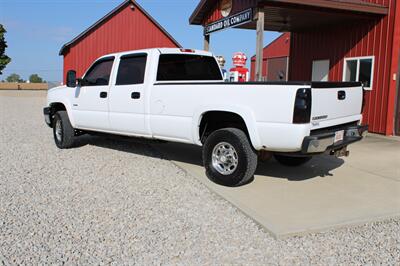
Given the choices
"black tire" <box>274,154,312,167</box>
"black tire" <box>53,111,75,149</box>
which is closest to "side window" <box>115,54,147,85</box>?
"black tire" <box>53,111,75,149</box>

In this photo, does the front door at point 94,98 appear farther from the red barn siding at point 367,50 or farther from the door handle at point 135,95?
the red barn siding at point 367,50

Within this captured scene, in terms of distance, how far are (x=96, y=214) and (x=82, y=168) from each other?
2334 mm

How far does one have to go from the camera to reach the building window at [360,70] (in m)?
11.2

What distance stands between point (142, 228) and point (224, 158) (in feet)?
5.82

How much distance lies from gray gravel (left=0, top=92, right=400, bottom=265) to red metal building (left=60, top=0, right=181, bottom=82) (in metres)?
22.6

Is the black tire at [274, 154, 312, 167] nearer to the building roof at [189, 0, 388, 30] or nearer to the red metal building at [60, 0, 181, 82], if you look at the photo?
the building roof at [189, 0, 388, 30]

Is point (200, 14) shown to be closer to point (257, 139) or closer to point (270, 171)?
point (270, 171)

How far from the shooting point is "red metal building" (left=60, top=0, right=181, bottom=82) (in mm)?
27766

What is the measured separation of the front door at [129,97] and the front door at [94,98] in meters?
0.27

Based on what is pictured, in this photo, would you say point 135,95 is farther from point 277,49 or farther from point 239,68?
point 277,49

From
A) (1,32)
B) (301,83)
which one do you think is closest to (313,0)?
(301,83)

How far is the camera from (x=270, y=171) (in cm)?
655

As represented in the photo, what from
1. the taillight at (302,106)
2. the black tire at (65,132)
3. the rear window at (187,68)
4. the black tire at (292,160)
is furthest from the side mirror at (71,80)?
the taillight at (302,106)

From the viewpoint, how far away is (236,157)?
538cm
